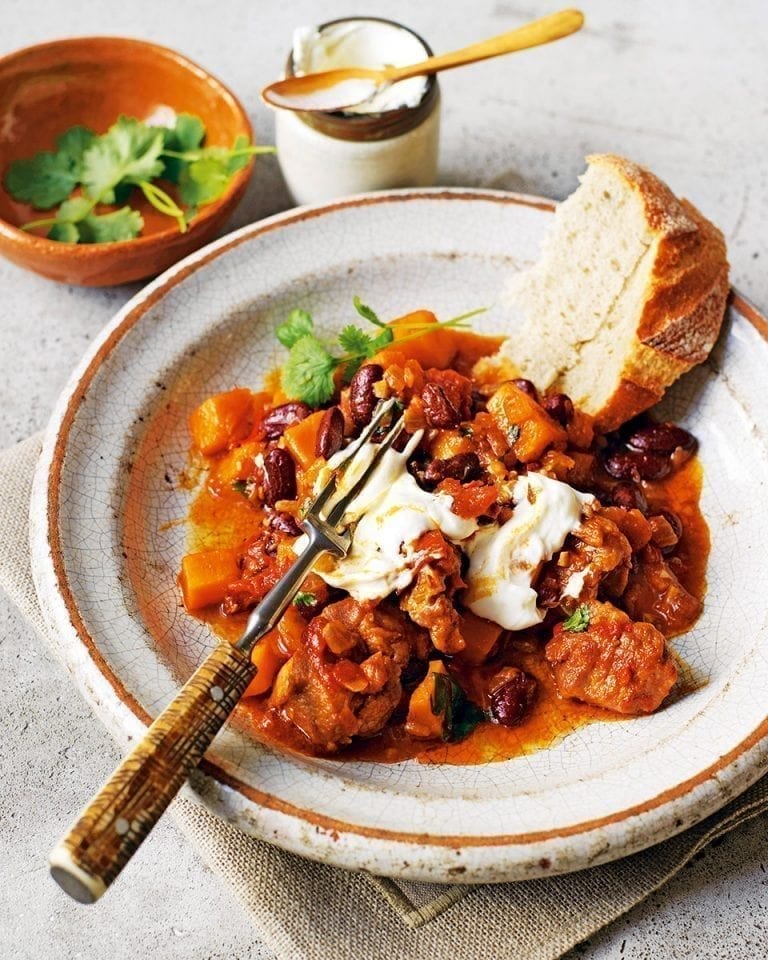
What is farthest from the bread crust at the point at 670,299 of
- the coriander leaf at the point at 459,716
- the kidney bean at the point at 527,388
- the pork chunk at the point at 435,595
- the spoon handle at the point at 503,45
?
the coriander leaf at the point at 459,716

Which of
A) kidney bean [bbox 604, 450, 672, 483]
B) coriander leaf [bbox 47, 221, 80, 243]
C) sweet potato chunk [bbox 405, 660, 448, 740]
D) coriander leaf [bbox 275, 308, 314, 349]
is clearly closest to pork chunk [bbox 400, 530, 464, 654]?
sweet potato chunk [bbox 405, 660, 448, 740]

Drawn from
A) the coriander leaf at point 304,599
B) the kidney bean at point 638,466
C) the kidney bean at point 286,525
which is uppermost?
the kidney bean at point 286,525

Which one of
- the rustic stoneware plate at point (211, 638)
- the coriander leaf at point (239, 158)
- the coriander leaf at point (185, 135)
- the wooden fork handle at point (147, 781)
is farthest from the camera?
the coriander leaf at point (185, 135)

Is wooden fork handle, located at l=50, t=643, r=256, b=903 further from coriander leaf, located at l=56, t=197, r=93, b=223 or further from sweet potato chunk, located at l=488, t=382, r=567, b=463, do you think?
coriander leaf, located at l=56, t=197, r=93, b=223

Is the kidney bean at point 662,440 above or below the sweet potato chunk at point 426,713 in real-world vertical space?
above

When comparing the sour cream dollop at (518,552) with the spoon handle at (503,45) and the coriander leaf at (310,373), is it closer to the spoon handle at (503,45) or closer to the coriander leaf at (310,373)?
the coriander leaf at (310,373)

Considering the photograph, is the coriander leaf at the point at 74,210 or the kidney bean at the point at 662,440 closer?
the kidney bean at the point at 662,440

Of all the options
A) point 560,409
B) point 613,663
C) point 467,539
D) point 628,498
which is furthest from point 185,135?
point 613,663
